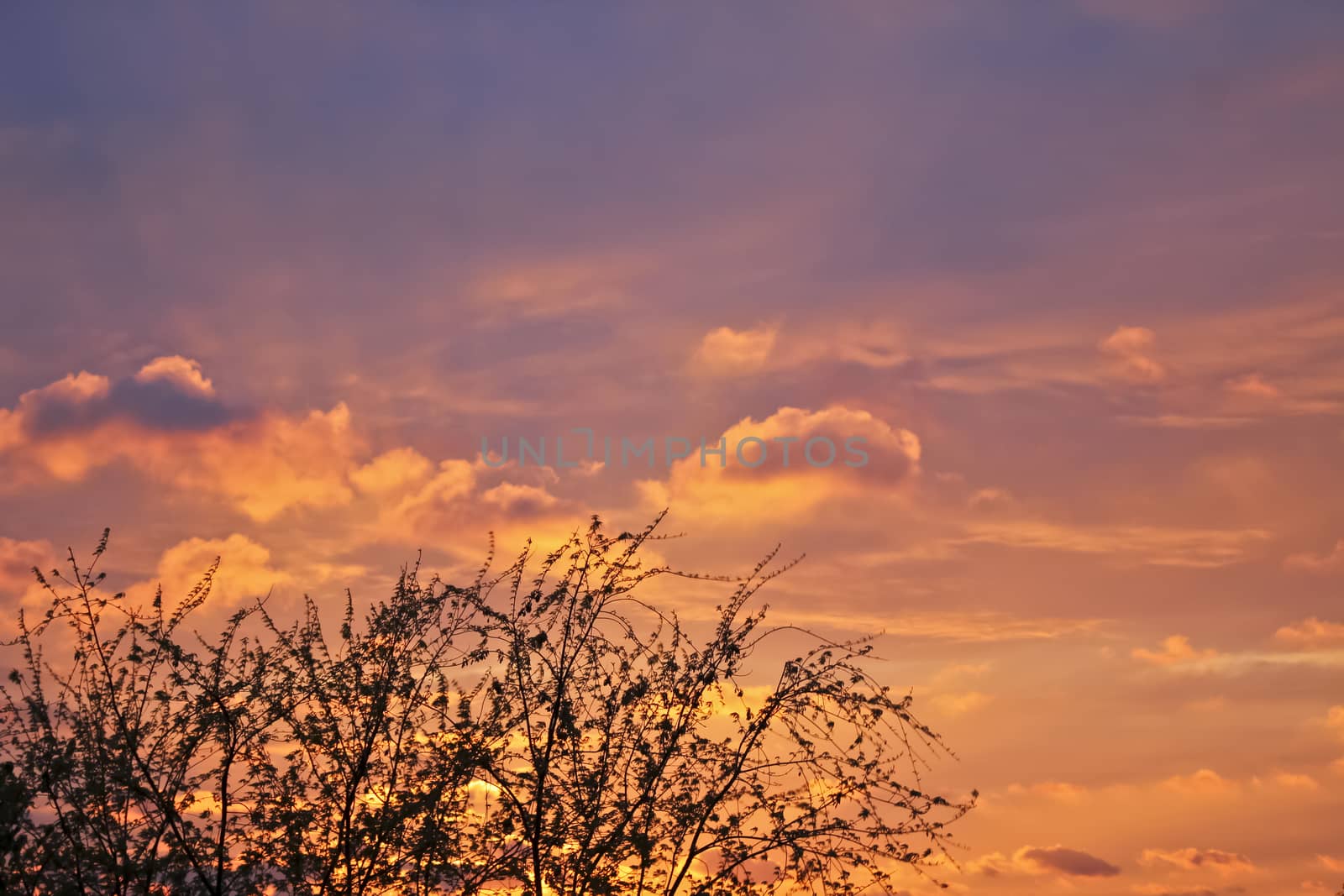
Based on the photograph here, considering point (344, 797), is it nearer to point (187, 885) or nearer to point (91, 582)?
point (187, 885)

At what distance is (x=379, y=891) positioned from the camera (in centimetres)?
1995

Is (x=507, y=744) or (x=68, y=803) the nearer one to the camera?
(x=68, y=803)

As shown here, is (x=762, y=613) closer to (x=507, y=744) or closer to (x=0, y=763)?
(x=507, y=744)

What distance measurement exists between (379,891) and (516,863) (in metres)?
1.94

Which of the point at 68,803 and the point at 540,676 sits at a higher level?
the point at 540,676

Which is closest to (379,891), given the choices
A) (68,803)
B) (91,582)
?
(68,803)

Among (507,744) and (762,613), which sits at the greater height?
(762,613)

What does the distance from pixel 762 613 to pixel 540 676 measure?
3449 mm

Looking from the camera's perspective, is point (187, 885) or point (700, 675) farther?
point (700, 675)

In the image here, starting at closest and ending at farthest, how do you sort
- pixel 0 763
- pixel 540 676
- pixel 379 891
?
Answer: pixel 0 763, pixel 379 891, pixel 540 676

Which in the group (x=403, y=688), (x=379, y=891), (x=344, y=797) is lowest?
(x=379, y=891)

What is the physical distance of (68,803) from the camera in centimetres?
1933

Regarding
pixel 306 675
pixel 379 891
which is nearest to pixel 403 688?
pixel 306 675

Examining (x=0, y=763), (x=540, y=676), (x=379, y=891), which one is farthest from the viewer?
(x=540, y=676)
